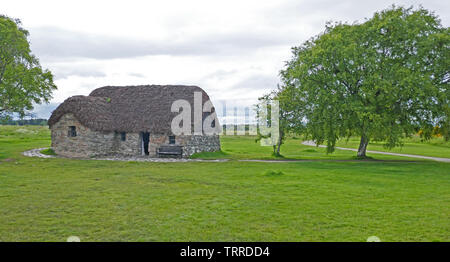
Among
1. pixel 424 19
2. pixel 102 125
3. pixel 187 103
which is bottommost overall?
pixel 102 125

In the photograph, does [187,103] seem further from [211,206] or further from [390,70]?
[211,206]

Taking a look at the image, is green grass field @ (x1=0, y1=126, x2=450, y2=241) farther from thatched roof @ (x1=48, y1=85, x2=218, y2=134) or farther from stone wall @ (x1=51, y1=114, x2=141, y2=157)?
thatched roof @ (x1=48, y1=85, x2=218, y2=134)

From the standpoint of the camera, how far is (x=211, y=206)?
35.1 ft

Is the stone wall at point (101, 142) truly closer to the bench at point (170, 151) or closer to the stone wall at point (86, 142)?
the stone wall at point (86, 142)

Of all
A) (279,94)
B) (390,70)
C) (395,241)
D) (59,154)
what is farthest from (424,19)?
(59,154)

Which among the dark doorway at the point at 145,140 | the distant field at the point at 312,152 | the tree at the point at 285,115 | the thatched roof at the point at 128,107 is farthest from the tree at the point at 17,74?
the tree at the point at 285,115

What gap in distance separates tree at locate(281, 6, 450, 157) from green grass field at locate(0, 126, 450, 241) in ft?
22.5

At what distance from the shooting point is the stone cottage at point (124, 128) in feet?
93.1

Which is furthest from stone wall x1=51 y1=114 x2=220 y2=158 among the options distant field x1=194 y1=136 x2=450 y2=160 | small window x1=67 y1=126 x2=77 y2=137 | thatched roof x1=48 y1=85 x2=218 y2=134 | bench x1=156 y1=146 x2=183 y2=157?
distant field x1=194 y1=136 x2=450 y2=160

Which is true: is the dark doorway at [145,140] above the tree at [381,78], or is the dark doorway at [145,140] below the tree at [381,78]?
below

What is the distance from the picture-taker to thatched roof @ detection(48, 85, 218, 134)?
28594mm
